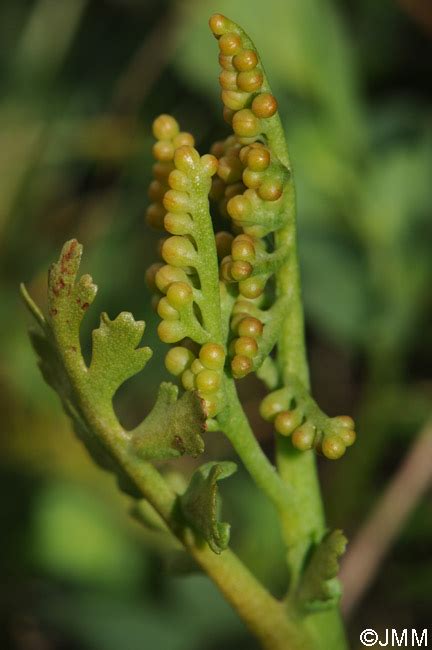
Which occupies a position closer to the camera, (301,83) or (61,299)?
(61,299)

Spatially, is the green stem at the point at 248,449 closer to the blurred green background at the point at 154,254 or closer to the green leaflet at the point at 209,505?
the green leaflet at the point at 209,505

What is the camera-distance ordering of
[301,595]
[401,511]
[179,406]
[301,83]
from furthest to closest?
1. [301,83]
2. [401,511]
3. [301,595]
4. [179,406]

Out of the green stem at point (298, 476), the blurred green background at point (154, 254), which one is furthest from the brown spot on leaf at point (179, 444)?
the blurred green background at point (154, 254)

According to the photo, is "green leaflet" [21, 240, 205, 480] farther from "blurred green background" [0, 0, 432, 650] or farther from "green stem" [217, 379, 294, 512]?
"blurred green background" [0, 0, 432, 650]

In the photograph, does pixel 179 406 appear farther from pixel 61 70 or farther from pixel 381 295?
Answer: pixel 61 70

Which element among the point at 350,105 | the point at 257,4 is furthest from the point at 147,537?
the point at 257,4

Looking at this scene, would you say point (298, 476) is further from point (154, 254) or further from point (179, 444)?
point (154, 254)

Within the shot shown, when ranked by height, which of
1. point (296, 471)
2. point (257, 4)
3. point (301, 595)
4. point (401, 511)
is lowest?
point (401, 511)
